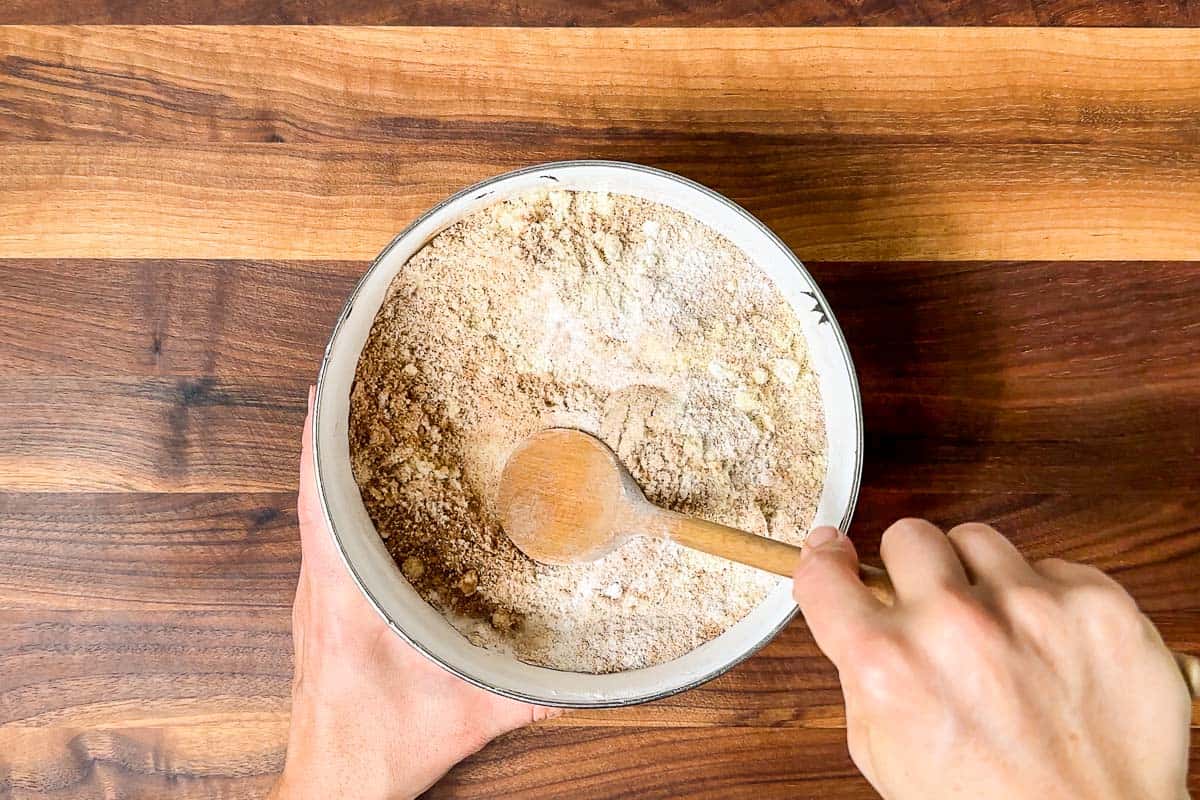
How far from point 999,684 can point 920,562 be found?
0.22 feet

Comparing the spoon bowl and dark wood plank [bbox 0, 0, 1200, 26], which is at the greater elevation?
dark wood plank [bbox 0, 0, 1200, 26]

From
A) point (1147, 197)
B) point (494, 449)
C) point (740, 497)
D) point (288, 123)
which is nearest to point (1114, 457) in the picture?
point (1147, 197)

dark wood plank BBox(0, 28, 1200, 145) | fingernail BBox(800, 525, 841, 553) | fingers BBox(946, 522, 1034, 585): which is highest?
dark wood plank BBox(0, 28, 1200, 145)

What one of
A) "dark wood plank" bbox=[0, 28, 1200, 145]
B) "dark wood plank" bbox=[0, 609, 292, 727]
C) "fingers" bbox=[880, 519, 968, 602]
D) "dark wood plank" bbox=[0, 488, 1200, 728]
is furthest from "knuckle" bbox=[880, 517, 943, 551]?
"dark wood plank" bbox=[0, 609, 292, 727]

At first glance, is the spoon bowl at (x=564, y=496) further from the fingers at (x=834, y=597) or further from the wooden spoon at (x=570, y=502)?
the fingers at (x=834, y=597)

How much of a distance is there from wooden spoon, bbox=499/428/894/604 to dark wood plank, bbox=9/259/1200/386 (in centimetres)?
24

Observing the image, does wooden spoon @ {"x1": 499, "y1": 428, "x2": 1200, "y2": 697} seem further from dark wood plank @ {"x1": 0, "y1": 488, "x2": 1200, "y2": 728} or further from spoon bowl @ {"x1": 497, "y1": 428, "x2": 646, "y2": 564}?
dark wood plank @ {"x1": 0, "y1": 488, "x2": 1200, "y2": 728}

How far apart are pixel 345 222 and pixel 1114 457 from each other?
745mm

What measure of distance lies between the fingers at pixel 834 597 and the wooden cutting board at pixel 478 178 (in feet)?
1.05

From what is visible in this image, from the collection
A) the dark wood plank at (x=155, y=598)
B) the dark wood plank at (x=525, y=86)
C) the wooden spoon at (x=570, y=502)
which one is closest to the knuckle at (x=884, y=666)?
the wooden spoon at (x=570, y=502)

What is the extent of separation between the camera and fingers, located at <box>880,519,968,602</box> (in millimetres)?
435

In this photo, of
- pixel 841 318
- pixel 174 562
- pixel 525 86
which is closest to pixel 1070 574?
pixel 841 318

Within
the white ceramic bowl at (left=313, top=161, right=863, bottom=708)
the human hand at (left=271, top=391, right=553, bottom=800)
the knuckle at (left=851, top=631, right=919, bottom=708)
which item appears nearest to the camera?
the knuckle at (left=851, top=631, right=919, bottom=708)

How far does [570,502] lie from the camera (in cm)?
67
